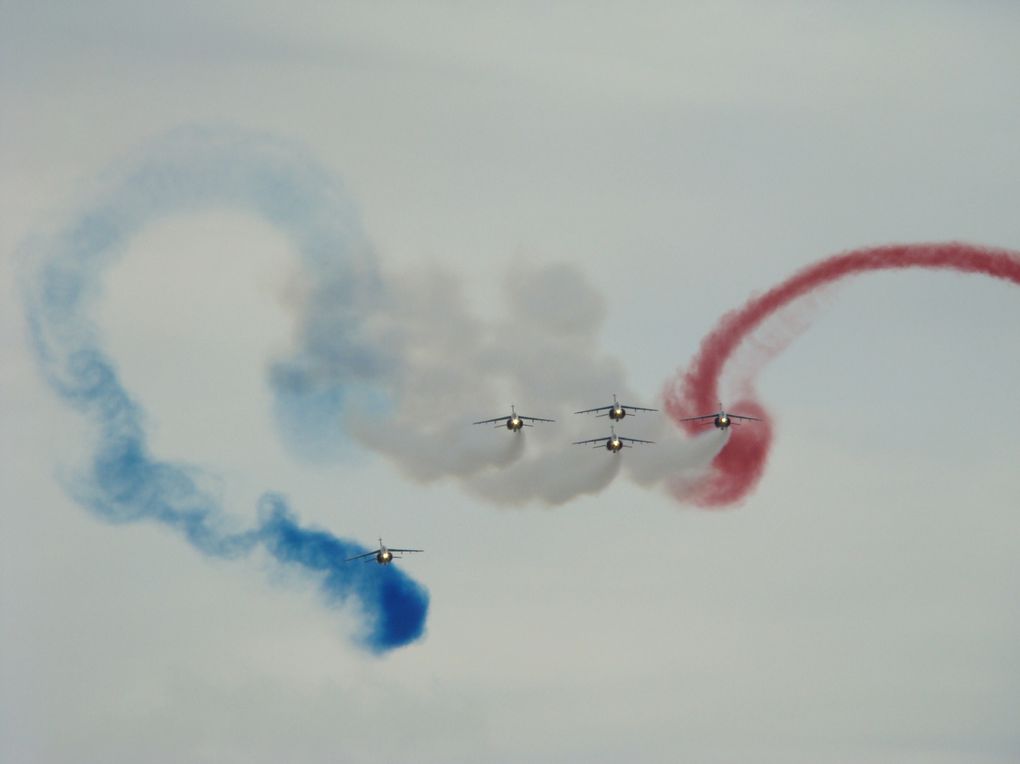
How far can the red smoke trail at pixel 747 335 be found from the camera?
440 ft

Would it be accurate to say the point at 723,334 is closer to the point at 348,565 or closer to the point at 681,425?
the point at 681,425

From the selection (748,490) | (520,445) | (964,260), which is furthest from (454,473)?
(964,260)

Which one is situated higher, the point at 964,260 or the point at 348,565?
the point at 964,260

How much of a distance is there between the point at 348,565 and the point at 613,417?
55.1ft

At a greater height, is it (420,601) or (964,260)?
(964,260)

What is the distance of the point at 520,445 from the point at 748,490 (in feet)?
39.3

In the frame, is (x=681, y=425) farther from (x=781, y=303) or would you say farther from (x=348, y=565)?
(x=348, y=565)

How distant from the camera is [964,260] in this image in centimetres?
13425

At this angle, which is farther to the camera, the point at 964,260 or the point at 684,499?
the point at 684,499

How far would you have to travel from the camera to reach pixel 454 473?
5620 inches

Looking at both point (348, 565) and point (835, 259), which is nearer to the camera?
point (835, 259)

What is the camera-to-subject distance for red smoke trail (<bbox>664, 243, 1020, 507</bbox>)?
134 metres

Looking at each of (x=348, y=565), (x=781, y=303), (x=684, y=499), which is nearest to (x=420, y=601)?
(x=348, y=565)

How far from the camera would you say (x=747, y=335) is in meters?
138
